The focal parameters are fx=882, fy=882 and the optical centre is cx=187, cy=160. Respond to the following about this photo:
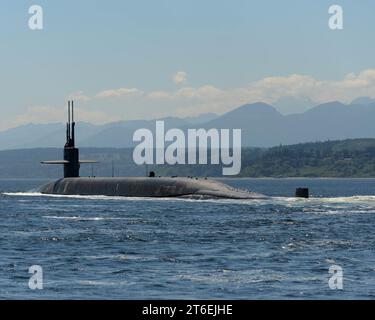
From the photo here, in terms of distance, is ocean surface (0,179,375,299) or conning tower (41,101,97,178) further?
conning tower (41,101,97,178)

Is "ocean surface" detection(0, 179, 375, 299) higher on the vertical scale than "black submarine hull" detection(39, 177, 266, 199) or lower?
lower

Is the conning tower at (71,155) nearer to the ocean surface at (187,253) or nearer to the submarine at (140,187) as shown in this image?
the submarine at (140,187)

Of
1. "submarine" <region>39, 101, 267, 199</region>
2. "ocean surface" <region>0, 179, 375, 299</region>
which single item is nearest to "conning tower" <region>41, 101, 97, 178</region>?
"submarine" <region>39, 101, 267, 199</region>

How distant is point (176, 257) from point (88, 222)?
2775cm

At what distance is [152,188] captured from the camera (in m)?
123

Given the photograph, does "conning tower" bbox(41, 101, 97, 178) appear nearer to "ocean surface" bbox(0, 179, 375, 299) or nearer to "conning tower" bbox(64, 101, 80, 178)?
"conning tower" bbox(64, 101, 80, 178)

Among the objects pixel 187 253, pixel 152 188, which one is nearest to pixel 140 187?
pixel 152 188

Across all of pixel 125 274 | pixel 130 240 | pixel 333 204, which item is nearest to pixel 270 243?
pixel 130 240

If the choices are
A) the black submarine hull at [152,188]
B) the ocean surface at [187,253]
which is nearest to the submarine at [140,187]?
the black submarine hull at [152,188]

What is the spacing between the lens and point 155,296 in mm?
34688

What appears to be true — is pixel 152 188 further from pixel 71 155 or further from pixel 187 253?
pixel 187 253

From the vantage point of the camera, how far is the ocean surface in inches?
1438

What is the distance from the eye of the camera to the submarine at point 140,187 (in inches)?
4622

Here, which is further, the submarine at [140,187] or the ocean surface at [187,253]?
the submarine at [140,187]
